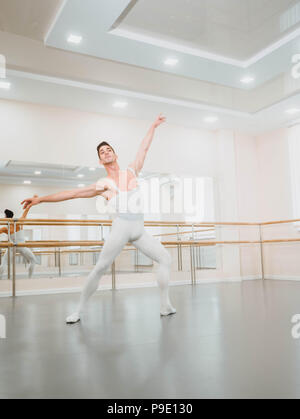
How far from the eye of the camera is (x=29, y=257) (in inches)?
180

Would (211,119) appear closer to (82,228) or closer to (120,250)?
(82,228)

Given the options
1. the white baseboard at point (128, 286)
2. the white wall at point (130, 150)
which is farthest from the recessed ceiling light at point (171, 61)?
the white baseboard at point (128, 286)

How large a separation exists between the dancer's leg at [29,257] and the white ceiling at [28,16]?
2.42m

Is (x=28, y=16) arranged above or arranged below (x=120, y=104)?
above

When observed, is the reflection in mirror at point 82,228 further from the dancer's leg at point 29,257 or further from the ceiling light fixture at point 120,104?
the ceiling light fixture at point 120,104

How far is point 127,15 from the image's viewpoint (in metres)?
3.37

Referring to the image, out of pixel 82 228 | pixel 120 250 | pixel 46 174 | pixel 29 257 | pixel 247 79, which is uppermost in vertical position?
pixel 247 79

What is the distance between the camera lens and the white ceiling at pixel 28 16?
335 centimetres

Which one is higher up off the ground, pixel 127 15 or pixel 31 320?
pixel 127 15

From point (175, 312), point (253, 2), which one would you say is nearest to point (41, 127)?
point (253, 2)

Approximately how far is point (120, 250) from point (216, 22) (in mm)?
2381

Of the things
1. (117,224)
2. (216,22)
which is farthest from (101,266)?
(216,22)

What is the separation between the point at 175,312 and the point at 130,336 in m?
0.85
